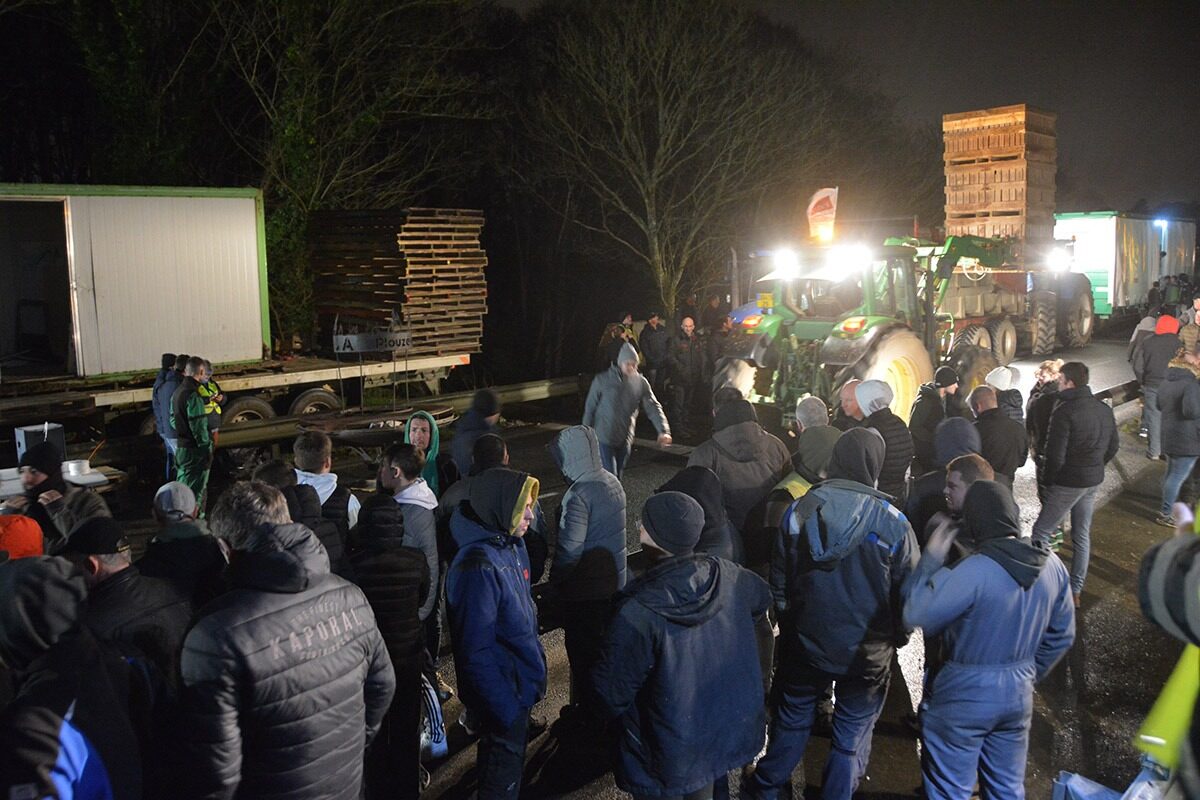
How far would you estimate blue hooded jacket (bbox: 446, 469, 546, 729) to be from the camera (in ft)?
13.3

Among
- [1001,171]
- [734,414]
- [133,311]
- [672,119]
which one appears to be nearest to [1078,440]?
[734,414]

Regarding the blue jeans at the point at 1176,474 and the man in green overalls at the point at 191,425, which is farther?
the man in green overalls at the point at 191,425

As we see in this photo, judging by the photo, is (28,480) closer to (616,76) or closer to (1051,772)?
(1051,772)

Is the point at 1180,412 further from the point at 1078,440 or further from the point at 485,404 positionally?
the point at 485,404

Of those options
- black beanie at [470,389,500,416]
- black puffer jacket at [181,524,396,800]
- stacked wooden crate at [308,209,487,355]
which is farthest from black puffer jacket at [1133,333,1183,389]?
black puffer jacket at [181,524,396,800]

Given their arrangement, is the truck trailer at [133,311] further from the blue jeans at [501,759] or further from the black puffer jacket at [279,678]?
the black puffer jacket at [279,678]

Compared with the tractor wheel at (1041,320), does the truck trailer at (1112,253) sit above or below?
above

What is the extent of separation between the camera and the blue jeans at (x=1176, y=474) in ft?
29.8

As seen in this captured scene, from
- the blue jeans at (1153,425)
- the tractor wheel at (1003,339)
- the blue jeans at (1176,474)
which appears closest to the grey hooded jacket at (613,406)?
the blue jeans at (1176,474)

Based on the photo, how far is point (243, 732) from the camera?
310cm

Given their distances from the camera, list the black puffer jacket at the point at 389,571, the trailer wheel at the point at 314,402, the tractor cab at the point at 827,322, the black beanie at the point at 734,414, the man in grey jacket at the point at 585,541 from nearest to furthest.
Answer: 1. the black puffer jacket at the point at 389,571
2. the man in grey jacket at the point at 585,541
3. the black beanie at the point at 734,414
4. the tractor cab at the point at 827,322
5. the trailer wheel at the point at 314,402

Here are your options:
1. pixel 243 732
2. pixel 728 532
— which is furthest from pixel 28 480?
pixel 728 532

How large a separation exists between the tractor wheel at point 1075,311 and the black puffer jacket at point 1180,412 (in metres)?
13.7

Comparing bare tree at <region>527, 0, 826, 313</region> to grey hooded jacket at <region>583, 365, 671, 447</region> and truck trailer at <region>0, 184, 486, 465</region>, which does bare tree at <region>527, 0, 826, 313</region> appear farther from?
grey hooded jacket at <region>583, 365, 671, 447</region>
